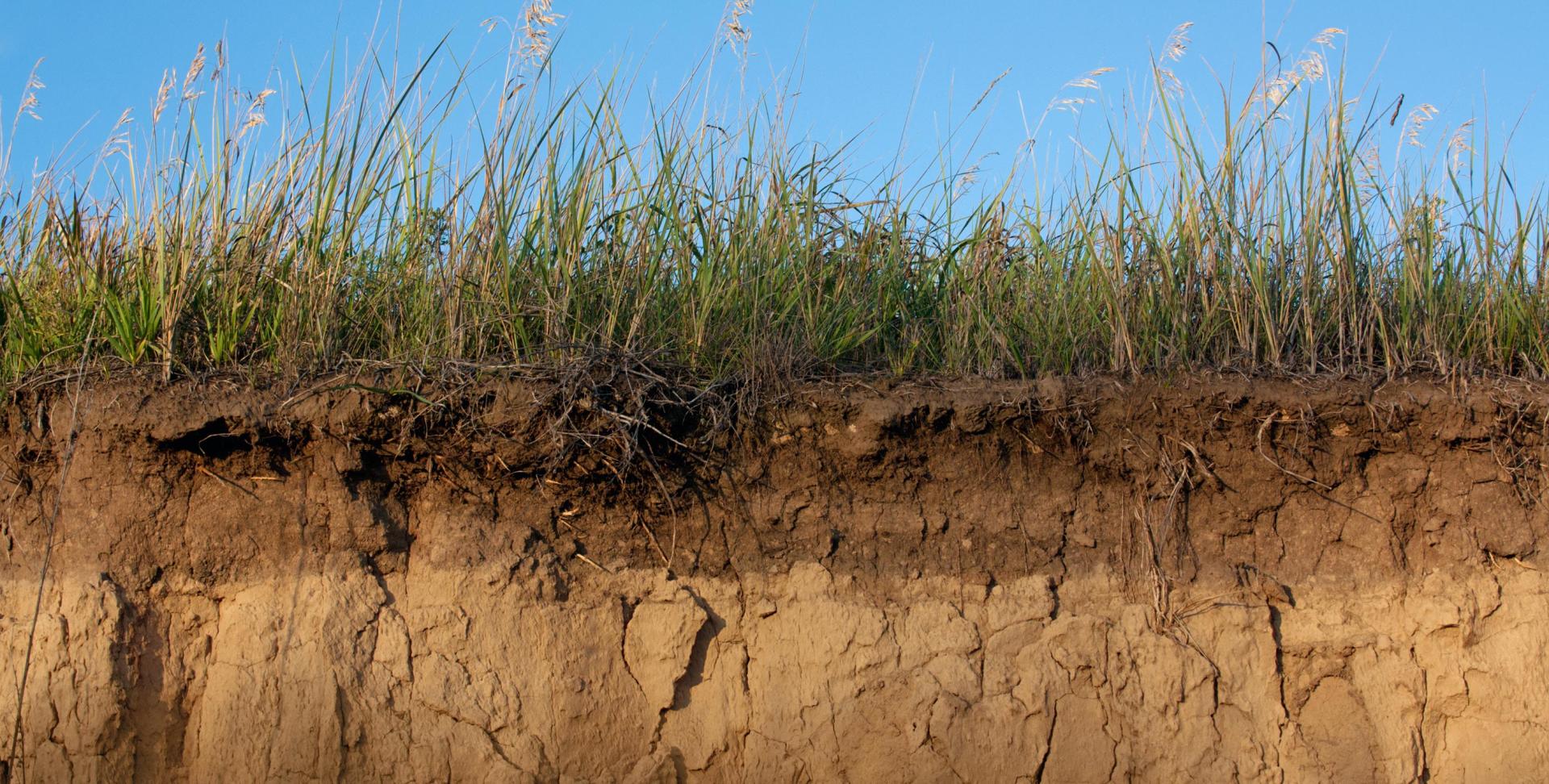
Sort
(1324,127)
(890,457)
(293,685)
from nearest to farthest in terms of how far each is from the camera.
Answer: (293,685) < (890,457) < (1324,127)

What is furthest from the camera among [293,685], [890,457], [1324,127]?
[1324,127]

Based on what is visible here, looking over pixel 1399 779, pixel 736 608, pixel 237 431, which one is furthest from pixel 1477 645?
pixel 237 431

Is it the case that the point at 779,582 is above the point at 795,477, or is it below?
below

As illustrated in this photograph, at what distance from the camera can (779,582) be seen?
2.87 meters

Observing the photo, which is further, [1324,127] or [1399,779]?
[1324,127]

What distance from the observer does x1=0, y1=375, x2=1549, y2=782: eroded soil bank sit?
273cm

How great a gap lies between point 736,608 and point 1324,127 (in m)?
2.12

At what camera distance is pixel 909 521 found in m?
2.90

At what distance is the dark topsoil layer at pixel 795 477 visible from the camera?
9.07 feet

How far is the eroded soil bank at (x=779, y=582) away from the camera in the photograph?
2730 millimetres

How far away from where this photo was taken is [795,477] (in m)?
2.89

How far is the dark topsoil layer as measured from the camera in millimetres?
2766

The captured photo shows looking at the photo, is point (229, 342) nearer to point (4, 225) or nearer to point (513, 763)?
point (4, 225)

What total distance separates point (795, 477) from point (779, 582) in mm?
268
